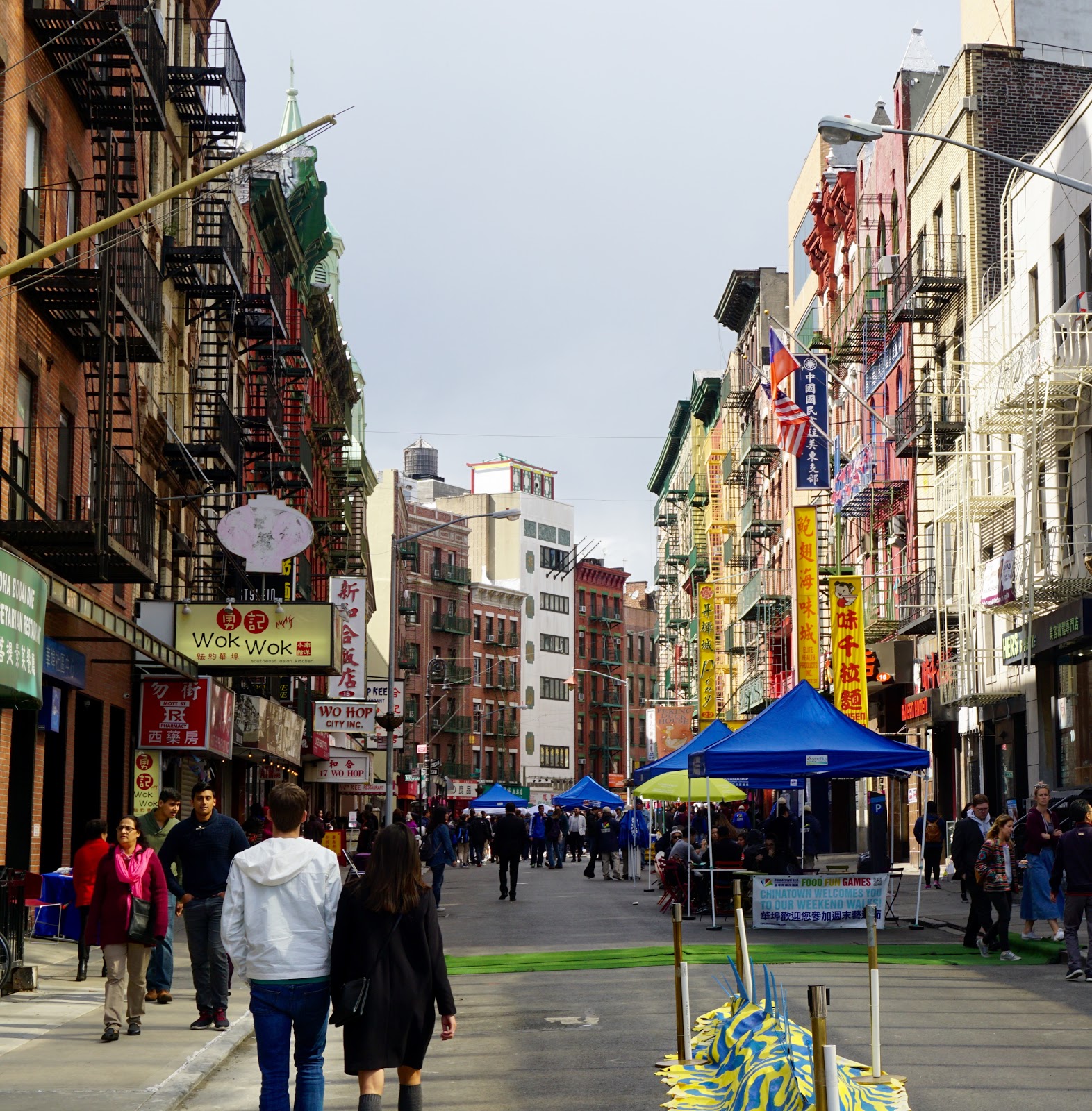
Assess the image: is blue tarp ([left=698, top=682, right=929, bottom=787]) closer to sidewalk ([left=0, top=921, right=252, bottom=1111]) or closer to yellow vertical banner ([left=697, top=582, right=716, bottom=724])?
sidewalk ([left=0, top=921, right=252, bottom=1111])

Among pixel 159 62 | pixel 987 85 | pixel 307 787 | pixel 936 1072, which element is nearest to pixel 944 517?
pixel 987 85

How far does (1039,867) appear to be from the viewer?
20328 millimetres

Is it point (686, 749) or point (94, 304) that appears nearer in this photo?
point (94, 304)

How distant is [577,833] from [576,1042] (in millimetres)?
46775

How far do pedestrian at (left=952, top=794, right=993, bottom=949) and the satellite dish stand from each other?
44.0ft

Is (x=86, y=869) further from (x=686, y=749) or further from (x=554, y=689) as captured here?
(x=554, y=689)

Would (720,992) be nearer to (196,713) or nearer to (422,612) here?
(196,713)

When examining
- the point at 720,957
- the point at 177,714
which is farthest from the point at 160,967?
the point at 177,714

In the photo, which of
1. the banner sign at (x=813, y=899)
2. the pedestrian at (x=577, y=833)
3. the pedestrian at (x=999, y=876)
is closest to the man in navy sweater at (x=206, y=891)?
the pedestrian at (x=999, y=876)

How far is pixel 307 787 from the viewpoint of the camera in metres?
64.4

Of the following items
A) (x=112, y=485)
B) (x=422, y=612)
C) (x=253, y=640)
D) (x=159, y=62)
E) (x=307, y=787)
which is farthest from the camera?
(x=422, y=612)

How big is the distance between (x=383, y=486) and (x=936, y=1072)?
94.9 m

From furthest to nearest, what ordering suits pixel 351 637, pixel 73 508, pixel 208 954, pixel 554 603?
pixel 554 603
pixel 351 637
pixel 73 508
pixel 208 954

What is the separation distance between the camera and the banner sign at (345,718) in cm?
4016
